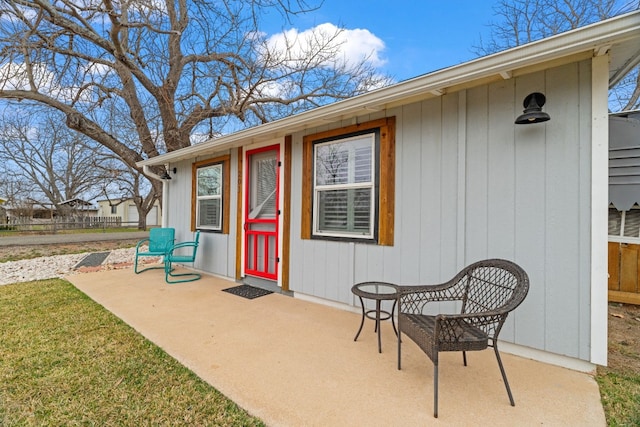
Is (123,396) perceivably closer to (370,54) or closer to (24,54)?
(24,54)

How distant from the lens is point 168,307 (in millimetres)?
3459

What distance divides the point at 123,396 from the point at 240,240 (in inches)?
117

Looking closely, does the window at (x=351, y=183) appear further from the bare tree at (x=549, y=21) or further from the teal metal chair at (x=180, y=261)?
the bare tree at (x=549, y=21)

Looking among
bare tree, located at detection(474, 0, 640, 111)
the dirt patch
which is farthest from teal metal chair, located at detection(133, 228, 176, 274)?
bare tree, located at detection(474, 0, 640, 111)

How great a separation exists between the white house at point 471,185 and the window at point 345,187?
0.01 m

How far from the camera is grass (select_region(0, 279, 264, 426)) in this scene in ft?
5.26

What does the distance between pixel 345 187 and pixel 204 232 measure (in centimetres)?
324

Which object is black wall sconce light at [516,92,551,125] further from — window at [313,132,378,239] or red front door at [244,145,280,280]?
red front door at [244,145,280,280]

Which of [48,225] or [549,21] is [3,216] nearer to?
[48,225]

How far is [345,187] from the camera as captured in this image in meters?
3.40

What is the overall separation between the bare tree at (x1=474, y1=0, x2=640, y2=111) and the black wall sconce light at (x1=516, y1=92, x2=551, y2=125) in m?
6.52

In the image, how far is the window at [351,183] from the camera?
3043 mm

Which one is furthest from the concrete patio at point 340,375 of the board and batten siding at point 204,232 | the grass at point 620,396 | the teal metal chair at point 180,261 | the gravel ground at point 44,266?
the gravel ground at point 44,266

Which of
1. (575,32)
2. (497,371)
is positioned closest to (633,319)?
(497,371)
